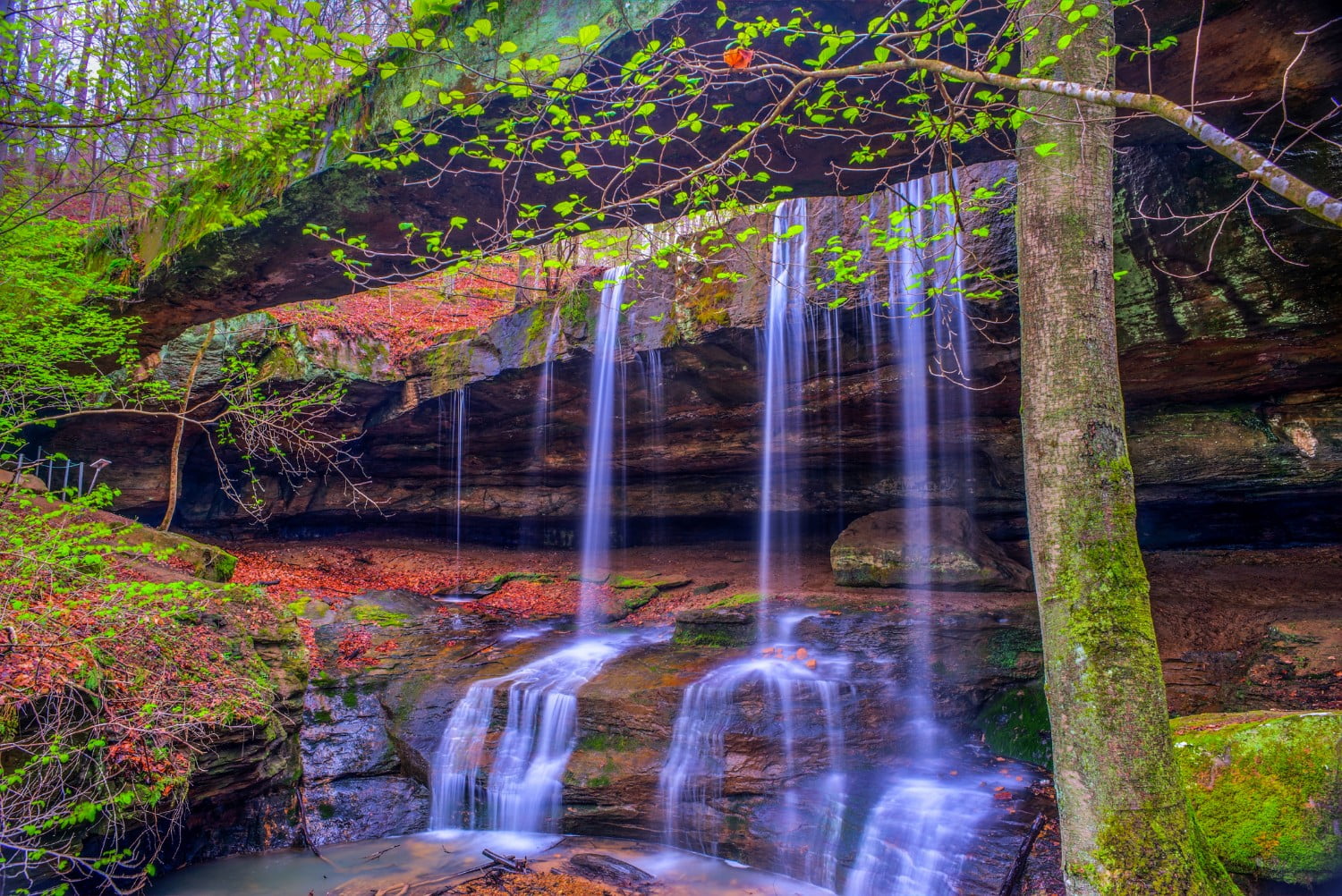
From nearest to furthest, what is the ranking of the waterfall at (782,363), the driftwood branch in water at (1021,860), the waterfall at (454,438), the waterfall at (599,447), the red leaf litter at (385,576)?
the driftwood branch in water at (1021,860), the waterfall at (782,363), the waterfall at (599,447), the red leaf litter at (385,576), the waterfall at (454,438)

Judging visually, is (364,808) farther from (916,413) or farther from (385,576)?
(916,413)

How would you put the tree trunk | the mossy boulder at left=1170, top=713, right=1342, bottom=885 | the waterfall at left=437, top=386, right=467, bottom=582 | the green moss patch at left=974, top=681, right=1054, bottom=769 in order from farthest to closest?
the waterfall at left=437, top=386, right=467, bottom=582 < the green moss patch at left=974, top=681, right=1054, bottom=769 < the mossy boulder at left=1170, top=713, right=1342, bottom=885 < the tree trunk

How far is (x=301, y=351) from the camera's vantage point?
11.4 m

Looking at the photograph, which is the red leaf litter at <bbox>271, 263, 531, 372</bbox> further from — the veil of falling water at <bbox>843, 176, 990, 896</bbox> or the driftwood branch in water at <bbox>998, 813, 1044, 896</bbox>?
the driftwood branch in water at <bbox>998, 813, 1044, 896</bbox>

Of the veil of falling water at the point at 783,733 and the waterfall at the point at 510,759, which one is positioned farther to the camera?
the waterfall at the point at 510,759

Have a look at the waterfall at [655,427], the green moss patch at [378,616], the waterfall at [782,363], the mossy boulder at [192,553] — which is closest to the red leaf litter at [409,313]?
the waterfall at [655,427]

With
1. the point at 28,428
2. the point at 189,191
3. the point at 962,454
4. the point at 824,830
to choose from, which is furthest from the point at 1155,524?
the point at 28,428

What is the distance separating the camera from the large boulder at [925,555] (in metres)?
8.77

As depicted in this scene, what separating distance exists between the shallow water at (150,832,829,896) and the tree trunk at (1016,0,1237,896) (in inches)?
101

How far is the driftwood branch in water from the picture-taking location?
4293 mm

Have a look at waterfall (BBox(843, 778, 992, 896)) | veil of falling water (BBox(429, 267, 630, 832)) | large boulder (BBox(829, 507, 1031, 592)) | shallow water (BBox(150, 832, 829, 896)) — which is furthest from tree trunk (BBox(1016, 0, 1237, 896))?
large boulder (BBox(829, 507, 1031, 592))

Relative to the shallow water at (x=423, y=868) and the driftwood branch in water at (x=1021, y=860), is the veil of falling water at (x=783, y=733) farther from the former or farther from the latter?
the driftwood branch in water at (x=1021, y=860)

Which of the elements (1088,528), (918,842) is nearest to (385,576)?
(918,842)

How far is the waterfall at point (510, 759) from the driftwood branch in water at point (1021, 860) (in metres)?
3.52
